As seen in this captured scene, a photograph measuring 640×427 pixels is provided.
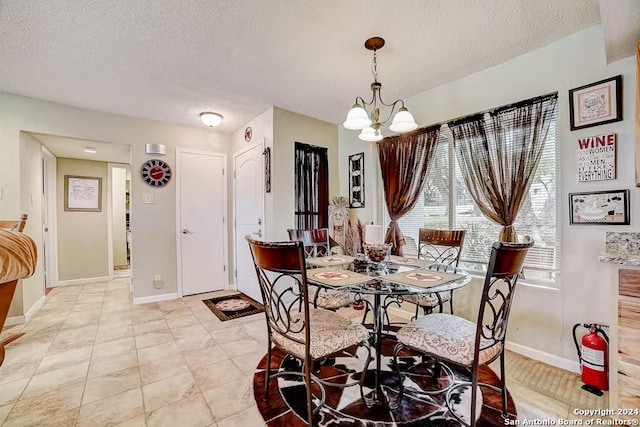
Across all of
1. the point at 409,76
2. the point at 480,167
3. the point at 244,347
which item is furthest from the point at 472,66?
the point at 244,347

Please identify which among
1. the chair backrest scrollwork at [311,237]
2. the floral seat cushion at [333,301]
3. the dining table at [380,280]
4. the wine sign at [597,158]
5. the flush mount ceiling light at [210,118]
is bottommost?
the floral seat cushion at [333,301]

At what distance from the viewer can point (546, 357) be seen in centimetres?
214

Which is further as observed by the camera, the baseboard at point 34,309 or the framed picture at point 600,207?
the baseboard at point 34,309

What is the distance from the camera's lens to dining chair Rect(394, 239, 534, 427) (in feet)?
4.32

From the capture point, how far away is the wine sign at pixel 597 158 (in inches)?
73.3

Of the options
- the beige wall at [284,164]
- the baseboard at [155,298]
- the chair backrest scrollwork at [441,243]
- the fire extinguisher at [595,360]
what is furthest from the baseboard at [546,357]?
the baseboard at [155,298]

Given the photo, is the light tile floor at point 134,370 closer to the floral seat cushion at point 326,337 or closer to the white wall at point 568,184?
the floral seat cushion at point 326,337

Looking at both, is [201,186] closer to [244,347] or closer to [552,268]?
[244,347]

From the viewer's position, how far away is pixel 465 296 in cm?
265

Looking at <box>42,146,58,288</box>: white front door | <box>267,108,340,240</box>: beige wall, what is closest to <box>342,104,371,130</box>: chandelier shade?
<box>267,108,340,240</box>: beige wall

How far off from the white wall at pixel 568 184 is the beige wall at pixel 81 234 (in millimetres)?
6102

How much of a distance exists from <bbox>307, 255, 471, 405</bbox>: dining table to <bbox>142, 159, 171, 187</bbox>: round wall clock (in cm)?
286

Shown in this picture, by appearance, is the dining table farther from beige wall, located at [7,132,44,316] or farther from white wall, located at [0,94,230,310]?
beige wall, located at [7,132,44,316]

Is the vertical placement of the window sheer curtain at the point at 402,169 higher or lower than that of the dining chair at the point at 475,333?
higher
